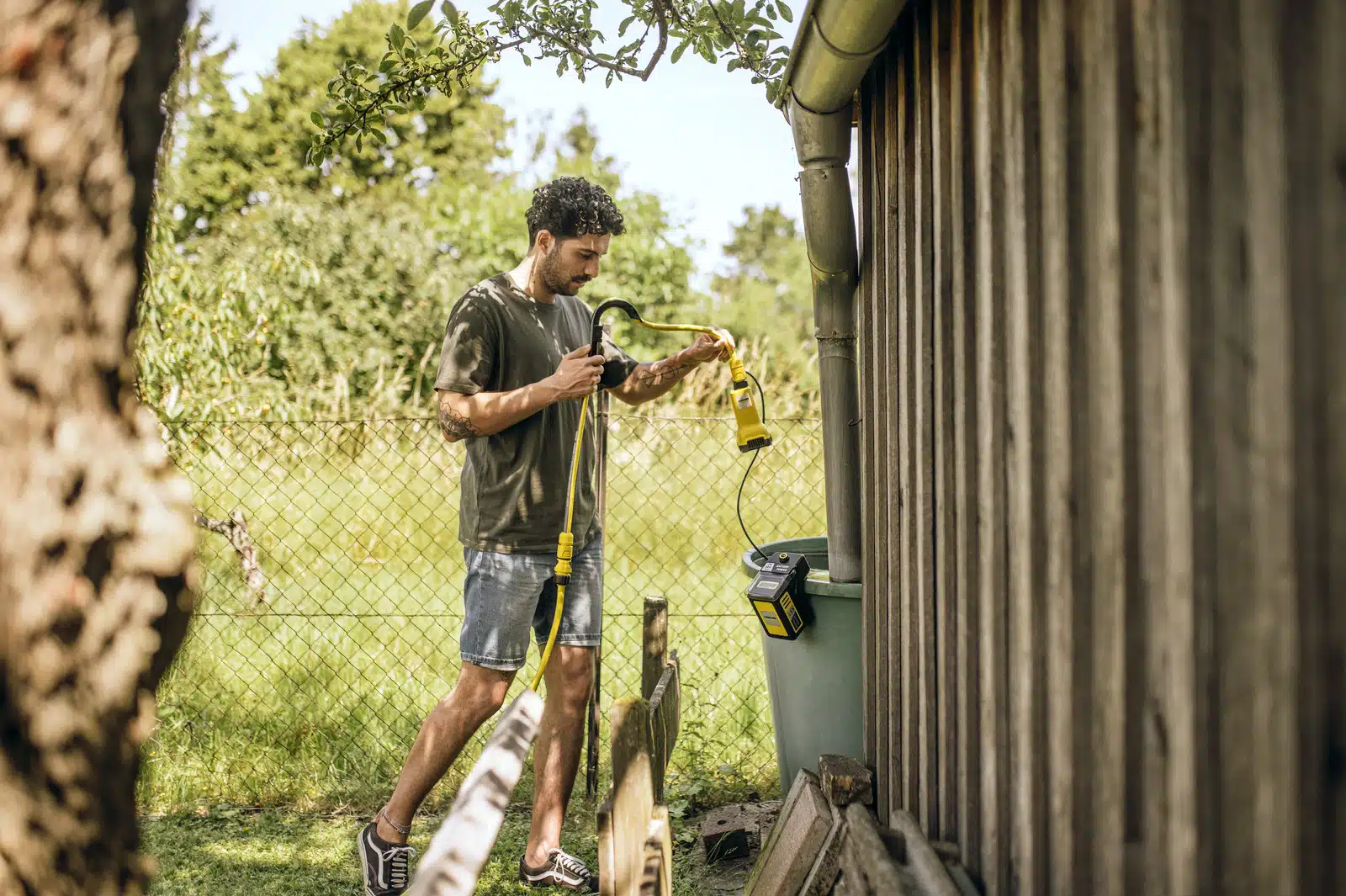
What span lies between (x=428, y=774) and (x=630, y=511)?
11.1 feet

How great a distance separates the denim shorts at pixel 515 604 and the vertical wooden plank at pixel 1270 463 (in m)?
2.12

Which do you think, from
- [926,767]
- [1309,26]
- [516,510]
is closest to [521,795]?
[516,510]

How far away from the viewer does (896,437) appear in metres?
2.43

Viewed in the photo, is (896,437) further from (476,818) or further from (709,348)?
(476,818)

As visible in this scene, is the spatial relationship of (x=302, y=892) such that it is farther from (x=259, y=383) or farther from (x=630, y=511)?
(x=259, y=383)

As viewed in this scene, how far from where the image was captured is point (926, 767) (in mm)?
2166

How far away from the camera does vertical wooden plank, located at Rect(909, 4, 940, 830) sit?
2143mm

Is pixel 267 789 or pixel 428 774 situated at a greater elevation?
pixel 428 774

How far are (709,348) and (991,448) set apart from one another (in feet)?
4.60

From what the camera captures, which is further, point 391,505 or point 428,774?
point 391,505

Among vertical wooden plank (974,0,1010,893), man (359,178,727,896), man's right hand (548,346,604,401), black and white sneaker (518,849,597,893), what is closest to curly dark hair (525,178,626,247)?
man (359,178,727,896)

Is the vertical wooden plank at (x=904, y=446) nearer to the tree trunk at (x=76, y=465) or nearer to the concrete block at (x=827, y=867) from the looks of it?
the concrete block at (x=827, y=867)

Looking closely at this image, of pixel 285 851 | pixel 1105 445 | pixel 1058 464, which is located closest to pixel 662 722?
pixel 1058 464

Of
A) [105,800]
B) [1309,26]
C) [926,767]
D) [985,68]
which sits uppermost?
[985,68]
